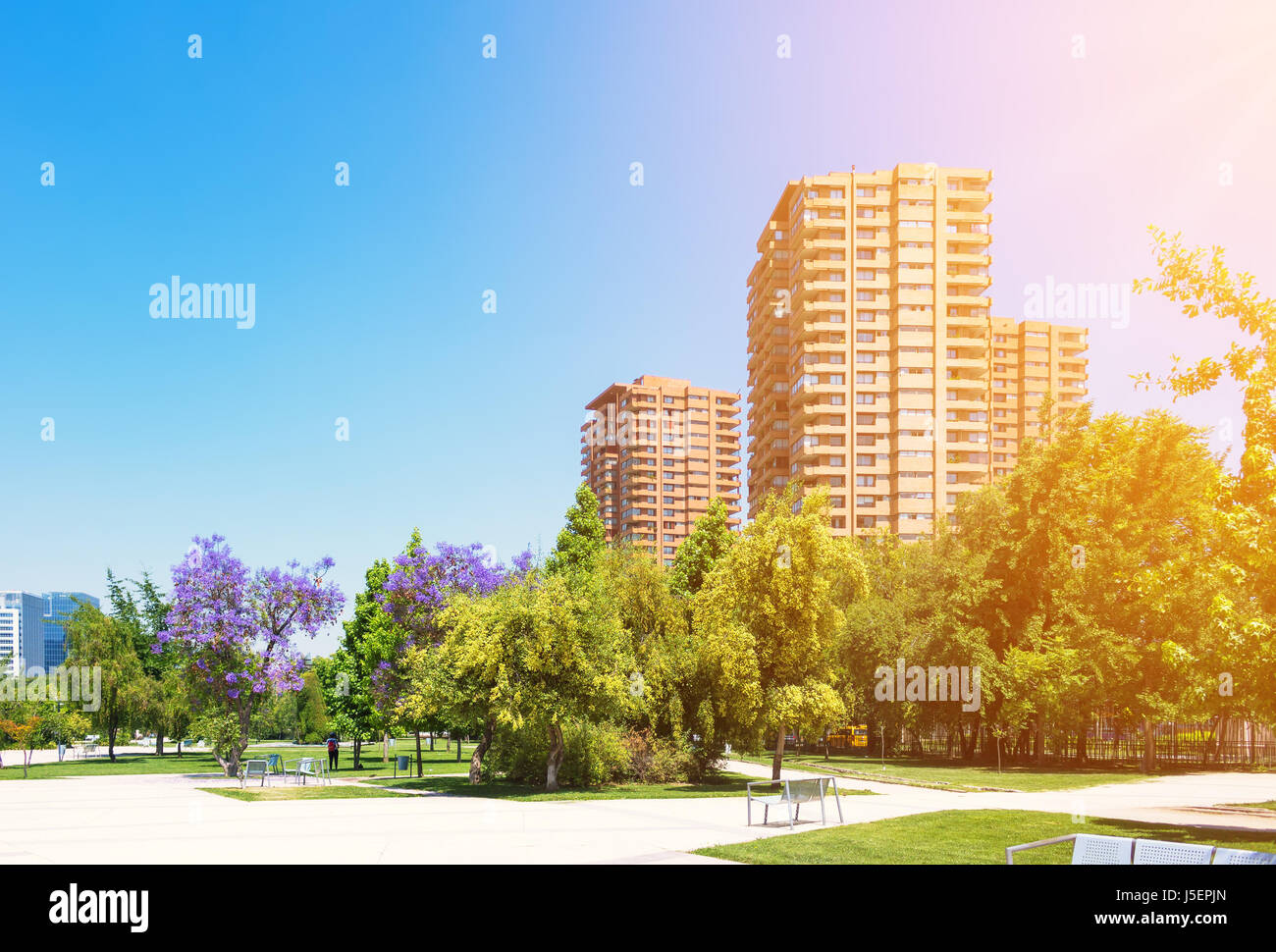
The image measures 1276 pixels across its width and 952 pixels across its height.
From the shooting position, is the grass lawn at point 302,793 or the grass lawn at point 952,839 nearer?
the grass lawn at point 952,839

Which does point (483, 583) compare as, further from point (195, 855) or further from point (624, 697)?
point (195, 855)

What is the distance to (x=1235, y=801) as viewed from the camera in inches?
883

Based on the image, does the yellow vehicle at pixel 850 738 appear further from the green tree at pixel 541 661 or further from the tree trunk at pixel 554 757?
the green tree at pixel 541 661

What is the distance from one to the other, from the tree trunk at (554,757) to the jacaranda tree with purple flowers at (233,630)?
11213 mm

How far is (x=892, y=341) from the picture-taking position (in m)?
98.8

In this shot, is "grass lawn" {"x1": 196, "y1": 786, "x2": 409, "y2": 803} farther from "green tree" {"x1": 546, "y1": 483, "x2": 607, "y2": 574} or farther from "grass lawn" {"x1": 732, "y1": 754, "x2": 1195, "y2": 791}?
"green tree" {"x1": 546, "y1": 483, "x2": 607, "y2": 574}

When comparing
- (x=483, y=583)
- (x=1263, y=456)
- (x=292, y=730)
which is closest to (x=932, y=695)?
(x=483, y=583)

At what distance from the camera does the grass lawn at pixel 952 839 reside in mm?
12219

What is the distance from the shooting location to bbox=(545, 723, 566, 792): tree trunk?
24.6 metres

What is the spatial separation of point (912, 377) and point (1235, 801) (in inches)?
3049

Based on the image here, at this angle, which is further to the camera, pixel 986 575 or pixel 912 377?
pixel 912 377

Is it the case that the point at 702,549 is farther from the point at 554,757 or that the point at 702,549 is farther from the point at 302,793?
the point at 302,793

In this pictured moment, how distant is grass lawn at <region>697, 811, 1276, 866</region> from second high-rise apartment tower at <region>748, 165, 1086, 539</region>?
79691 mm

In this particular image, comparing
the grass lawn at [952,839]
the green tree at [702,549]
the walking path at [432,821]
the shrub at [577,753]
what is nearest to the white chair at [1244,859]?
the grass lawn at [952,839]
